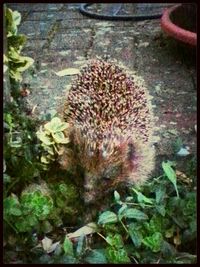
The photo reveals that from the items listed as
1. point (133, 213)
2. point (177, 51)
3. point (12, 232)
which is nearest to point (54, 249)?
point (12, 232)

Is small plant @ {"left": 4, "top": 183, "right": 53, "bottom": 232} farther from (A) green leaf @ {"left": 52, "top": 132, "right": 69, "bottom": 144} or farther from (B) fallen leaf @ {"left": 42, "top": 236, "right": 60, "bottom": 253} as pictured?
(A) green leaf @ {"left": 52, "top": 132, "right": 69, "bottom": 144}

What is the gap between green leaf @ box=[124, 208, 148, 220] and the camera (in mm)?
1992

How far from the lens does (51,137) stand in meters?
2.16

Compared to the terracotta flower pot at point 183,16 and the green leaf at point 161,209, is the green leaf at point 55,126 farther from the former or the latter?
the terracotta flower pot at point 183,16

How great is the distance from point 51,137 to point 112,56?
6.58 feet

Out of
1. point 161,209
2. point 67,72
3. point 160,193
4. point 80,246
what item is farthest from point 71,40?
point 80,246

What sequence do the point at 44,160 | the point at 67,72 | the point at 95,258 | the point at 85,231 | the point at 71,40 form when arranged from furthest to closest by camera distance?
the point at 71,40 → the point at 67,72 → the point at 44,160 → the point at 85,231 → the point at 95,258

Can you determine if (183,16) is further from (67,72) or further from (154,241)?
(154,241)

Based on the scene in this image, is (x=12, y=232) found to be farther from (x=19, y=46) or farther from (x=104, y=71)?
(x=104, y=71)

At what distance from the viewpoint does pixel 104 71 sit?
2.61 metres

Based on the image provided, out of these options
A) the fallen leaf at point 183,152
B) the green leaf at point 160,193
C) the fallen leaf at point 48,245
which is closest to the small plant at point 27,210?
the fallen leaf at point 48,245

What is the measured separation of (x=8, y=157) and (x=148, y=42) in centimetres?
254

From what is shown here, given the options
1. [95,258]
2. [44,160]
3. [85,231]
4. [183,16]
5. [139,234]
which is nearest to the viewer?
[95,258]

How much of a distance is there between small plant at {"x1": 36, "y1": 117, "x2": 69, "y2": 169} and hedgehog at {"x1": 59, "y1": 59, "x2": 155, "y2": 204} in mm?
98
